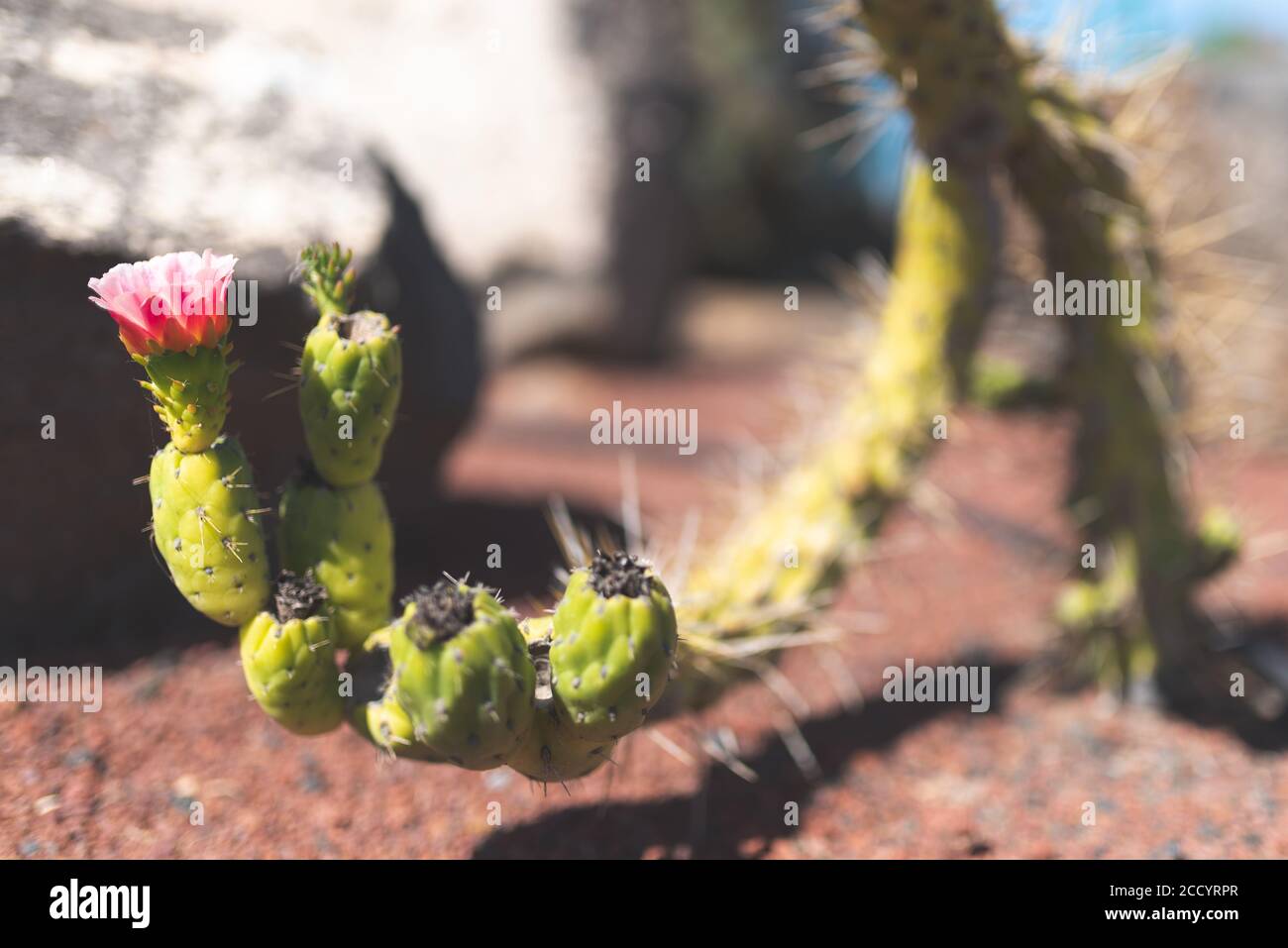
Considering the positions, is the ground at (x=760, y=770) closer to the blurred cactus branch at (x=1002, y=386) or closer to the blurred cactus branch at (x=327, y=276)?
the blurred cactus branch at (x=1002, y=386)

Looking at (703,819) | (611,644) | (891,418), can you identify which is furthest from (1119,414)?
(611,644)

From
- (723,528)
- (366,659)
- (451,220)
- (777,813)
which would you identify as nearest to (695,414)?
(451,220)

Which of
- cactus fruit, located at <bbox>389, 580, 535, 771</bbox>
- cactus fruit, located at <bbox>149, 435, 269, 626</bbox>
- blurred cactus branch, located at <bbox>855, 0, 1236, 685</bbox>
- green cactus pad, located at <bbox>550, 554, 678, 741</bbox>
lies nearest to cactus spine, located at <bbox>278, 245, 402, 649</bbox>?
cactus fruit, located at <bbox>149, 435, 269, 626</bbox>

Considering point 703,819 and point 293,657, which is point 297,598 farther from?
point 703,819

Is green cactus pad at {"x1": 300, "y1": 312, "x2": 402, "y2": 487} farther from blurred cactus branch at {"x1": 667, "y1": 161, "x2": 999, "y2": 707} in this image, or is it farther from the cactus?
blurred cactus branch at {"x1": 667, "y1": 161, "x2": 999, "y2": 707}

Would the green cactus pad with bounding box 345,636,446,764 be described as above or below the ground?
above

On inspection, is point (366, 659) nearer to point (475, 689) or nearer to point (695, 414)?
point (475, 689)
